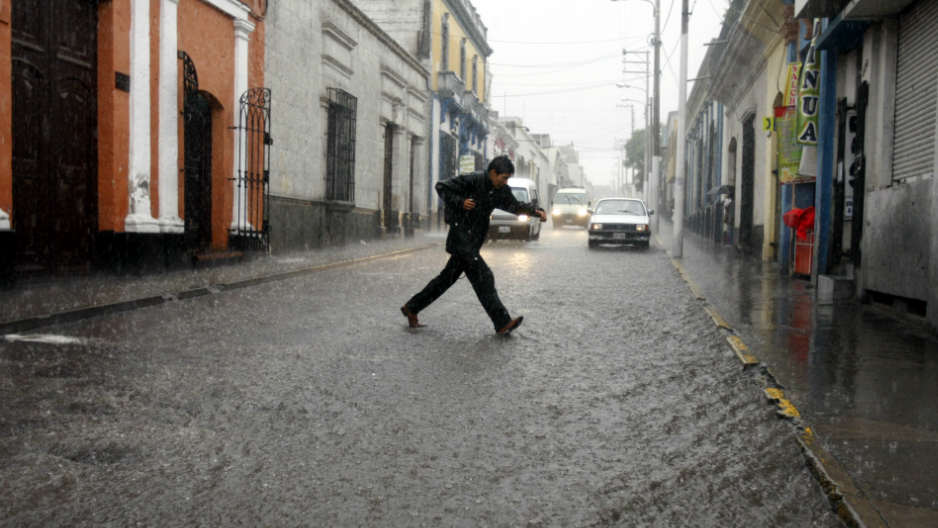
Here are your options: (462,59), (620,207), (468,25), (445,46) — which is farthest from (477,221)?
(468,25)

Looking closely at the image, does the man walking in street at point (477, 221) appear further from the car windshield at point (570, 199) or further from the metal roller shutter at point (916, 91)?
the car windshield at point (570, 199)

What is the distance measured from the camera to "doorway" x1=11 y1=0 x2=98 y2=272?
379 inches

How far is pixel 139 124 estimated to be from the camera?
11.3m

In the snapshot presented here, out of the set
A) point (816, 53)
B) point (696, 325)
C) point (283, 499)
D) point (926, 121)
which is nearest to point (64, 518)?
point (283, 499)

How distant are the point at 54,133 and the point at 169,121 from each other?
2.14 m

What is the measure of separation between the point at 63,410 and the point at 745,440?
339 centimetres

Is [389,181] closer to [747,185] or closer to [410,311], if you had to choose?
[747,185]

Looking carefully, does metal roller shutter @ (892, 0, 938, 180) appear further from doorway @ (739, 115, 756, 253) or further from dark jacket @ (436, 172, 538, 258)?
doorway @ (739, 115, 756, 253)

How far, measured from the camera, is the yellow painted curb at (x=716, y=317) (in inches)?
293

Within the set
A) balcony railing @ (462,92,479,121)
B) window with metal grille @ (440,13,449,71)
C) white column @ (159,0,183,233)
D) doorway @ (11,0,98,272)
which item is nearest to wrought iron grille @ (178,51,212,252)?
white column @ (159,0,183,233)

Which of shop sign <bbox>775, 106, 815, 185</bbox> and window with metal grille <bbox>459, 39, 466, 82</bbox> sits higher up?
window with metal grille <bbox>459, 39, 466, 82</bbox>

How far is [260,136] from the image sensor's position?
1495 cm

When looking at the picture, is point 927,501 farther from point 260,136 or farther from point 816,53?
point 260,136

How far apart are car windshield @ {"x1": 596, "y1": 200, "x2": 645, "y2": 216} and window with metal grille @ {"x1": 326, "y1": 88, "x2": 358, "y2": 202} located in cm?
694
